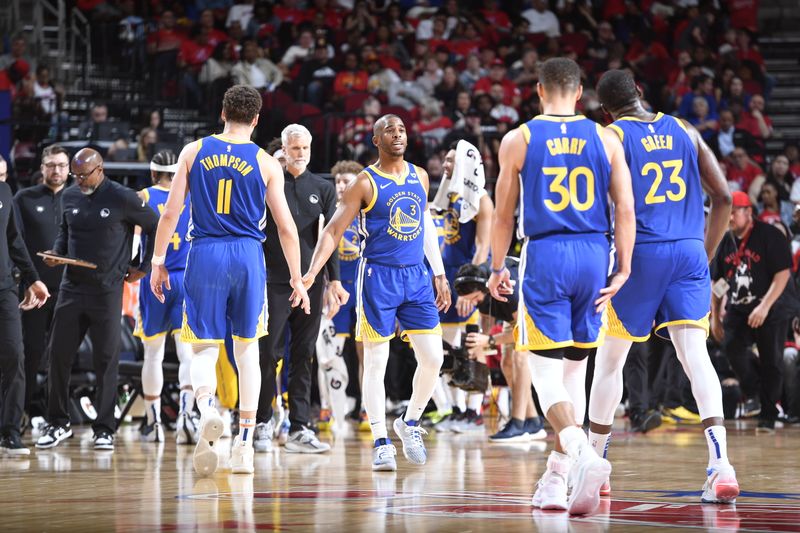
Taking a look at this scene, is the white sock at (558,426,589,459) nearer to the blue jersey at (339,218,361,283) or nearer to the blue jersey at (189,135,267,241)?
the blue jersey at (189,135,267,241)

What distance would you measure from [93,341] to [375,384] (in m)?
2.69

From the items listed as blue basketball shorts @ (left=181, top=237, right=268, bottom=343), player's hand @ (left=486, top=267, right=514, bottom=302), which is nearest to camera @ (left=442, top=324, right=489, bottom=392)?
blue basketball shorts @ (left=181, top=237, right=268, bottom=343)

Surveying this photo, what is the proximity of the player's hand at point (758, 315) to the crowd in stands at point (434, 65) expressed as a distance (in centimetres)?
329

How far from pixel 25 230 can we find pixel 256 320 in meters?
3.66

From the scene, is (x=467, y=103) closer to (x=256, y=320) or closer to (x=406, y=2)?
(x=406, y=2)

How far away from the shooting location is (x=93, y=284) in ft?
28.3

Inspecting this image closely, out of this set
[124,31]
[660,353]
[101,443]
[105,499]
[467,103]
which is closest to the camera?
[105,499]

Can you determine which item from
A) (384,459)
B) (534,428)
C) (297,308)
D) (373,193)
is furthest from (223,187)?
(534,428)

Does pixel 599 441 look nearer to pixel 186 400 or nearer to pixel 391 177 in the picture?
pixel 391 177

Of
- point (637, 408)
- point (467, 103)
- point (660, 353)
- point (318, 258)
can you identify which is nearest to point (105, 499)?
point (318, 258)

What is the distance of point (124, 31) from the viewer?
1806 centimetres

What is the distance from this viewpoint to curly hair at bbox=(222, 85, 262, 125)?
6.69 m

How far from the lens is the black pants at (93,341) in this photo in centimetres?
859

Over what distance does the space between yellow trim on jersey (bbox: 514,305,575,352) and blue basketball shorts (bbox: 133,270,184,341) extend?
4659 millimetres
